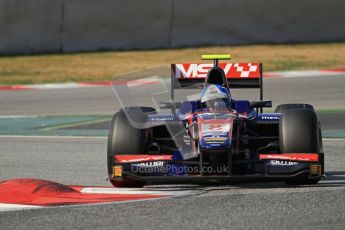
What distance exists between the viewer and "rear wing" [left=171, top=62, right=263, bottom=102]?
1101 centimetres

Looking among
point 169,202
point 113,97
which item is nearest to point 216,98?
point 169,202

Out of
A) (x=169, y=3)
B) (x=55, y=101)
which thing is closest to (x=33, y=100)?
(x=55, y=101)

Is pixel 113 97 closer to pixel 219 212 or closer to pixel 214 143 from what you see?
pixel 214 143

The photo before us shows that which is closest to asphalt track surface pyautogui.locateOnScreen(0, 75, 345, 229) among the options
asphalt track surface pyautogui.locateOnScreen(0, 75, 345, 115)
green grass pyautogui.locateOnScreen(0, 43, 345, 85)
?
asphalt track surface pyautogui.locateOnScreen(0, 75, 345, 115)

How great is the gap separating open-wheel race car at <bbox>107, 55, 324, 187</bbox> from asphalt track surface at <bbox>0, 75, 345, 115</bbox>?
6475mm

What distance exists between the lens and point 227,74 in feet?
36.3

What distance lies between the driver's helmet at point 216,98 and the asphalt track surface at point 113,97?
21.5 ft

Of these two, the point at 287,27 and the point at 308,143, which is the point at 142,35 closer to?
the point at 287,27

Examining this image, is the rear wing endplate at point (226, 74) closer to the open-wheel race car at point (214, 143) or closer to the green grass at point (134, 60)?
the open-wheel race car at point (214, 143)

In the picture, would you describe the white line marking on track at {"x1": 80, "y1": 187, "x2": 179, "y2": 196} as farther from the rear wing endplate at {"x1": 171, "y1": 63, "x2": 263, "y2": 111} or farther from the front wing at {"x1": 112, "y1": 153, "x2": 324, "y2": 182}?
the rear wing endplate at {"x1": 171, "y1": 63, "x2": 263, "y2": 111}

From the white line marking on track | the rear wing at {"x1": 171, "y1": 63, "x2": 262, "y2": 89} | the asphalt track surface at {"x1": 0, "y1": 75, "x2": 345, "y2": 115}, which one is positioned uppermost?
the rear wing at {"x1": 171, "y1": 63, "x2": 262, "y2": 89}

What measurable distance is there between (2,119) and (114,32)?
286 inches

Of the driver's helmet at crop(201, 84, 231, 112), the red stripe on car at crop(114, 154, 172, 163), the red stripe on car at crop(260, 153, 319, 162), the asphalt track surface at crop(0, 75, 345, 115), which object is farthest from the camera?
the asphalt track surface at crop(0, 75, 345, 115)

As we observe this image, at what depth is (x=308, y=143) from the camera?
9.21 metres
